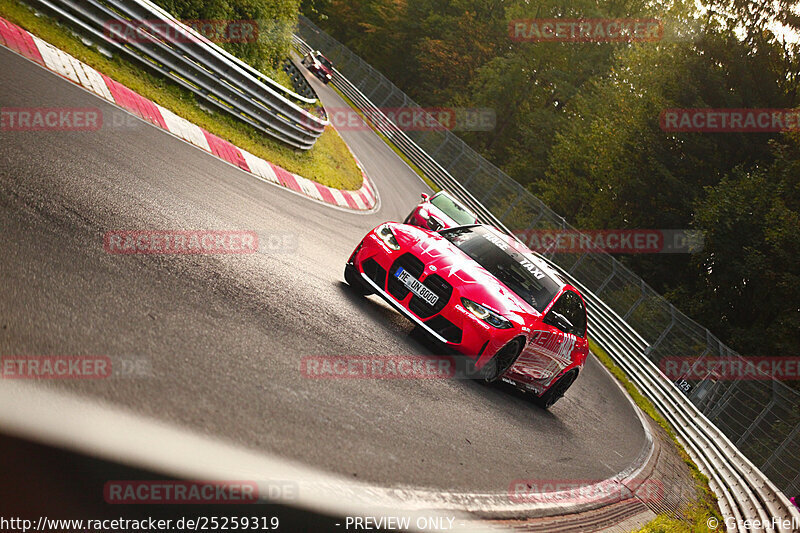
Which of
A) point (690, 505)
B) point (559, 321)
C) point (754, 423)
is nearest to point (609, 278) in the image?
point (754, 423)

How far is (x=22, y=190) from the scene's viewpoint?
17.1 ft

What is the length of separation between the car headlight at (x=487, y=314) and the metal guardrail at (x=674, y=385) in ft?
14.8

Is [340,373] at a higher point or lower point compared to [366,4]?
lower

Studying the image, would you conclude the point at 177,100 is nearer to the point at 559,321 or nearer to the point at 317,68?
the point at 559,321

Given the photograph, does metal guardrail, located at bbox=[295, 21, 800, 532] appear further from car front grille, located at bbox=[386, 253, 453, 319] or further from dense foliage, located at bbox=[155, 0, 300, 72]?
dense foliage, located at bbox=[155, 0, 300, 72]

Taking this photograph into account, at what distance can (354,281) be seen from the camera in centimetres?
806

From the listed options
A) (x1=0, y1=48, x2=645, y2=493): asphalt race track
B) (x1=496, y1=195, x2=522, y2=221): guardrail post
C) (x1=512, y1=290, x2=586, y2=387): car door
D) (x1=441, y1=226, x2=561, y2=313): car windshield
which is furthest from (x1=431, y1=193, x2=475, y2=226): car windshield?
(x1=496, y1=195, x2=522, y2=221): guardrail post

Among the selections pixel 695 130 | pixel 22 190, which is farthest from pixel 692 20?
pixel 22 190

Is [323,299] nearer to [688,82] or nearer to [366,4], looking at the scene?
[688,82]

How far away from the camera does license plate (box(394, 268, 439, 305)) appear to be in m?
7.29

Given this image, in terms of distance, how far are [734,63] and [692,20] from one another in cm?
461

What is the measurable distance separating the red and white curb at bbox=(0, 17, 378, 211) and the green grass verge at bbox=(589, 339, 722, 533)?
8523 mm

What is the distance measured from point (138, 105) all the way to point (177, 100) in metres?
2.13

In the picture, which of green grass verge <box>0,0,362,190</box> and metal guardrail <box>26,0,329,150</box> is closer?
green grass verge <box>0,0,362,190</box>
